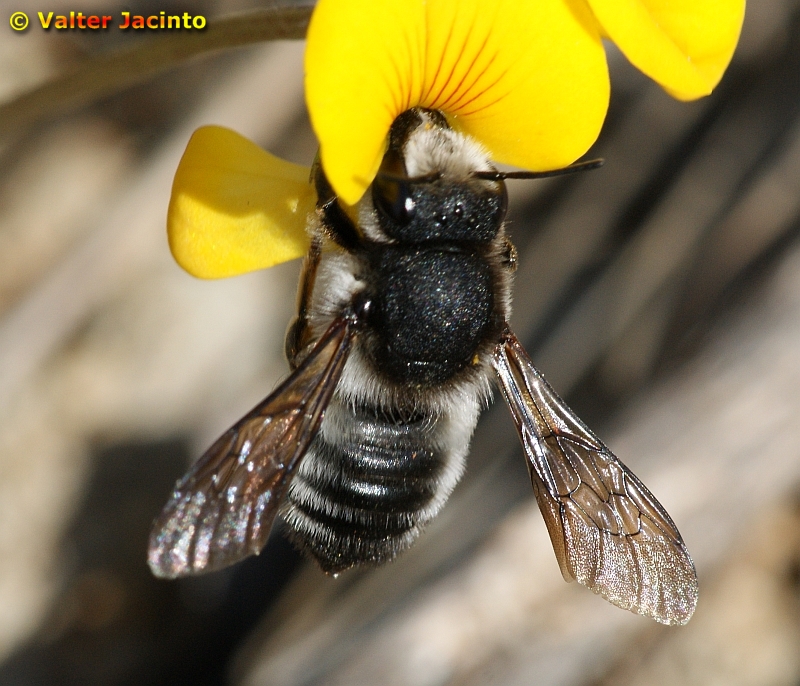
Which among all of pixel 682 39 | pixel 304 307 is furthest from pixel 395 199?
pixel 682 39

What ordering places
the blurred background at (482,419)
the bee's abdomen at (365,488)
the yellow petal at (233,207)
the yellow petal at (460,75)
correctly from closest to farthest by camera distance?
the yellow petal at (460,75) → the yellow petal at (233,207) → the bee's abdomen at (365,488) → the blurred background at (482,419)

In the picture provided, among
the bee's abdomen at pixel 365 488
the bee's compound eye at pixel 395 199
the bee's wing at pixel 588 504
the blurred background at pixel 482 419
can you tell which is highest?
the bee's compound eye at pixel 395 199

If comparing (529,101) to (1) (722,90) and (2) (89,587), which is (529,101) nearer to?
(2) (89,587)


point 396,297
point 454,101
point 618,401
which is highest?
point 454,101

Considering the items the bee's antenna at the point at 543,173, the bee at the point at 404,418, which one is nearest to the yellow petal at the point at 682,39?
the bee's antenna at the point at 543,173

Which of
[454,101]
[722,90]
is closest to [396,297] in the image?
[454,101]

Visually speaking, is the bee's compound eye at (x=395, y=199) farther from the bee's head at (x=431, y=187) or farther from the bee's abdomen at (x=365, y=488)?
the bee's abdomen at (x=365, y=488)
